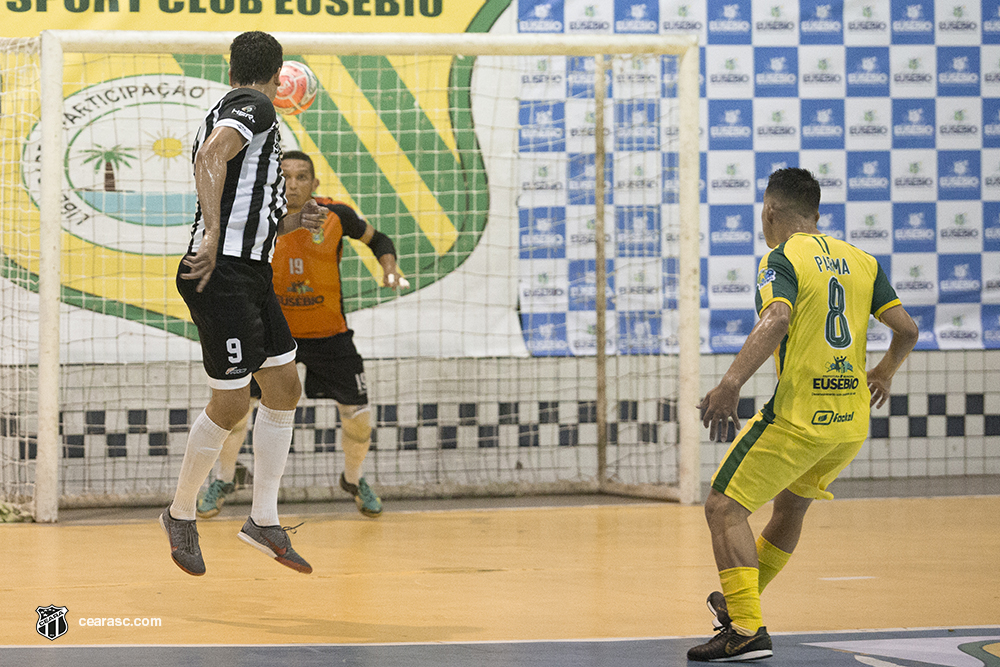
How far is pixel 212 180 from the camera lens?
13.3 feet

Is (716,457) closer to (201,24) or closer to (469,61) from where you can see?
(469,61)

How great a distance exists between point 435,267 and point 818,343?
4200 millimetres

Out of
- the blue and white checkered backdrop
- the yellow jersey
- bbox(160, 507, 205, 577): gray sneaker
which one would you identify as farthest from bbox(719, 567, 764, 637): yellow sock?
the blue and white checkered backdrop

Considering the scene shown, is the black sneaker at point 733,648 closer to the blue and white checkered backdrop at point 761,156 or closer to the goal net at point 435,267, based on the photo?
the goal net at point 435,267

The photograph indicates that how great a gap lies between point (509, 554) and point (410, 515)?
4.56ft

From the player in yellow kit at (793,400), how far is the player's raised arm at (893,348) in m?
0.02

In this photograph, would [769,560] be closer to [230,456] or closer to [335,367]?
[335,367]

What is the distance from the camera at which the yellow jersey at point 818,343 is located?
3.54 metres

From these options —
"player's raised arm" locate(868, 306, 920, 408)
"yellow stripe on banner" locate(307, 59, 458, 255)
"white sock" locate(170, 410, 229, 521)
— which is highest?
"yellow stripe on banner" locate(307, 59, 458, 255)

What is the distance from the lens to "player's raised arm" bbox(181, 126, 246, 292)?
402 centimetres

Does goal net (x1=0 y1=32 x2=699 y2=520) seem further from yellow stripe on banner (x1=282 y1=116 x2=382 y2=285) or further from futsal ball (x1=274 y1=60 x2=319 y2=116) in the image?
futsal ball (x1=274 y1=60 x2=319 y2=116)

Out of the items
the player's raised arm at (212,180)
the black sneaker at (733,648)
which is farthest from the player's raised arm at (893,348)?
the player's raised arm at (212,180)

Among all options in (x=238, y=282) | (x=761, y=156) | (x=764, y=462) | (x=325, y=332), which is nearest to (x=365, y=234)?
(x=325, y=332)

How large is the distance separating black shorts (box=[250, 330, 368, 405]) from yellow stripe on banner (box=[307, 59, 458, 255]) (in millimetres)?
1222
